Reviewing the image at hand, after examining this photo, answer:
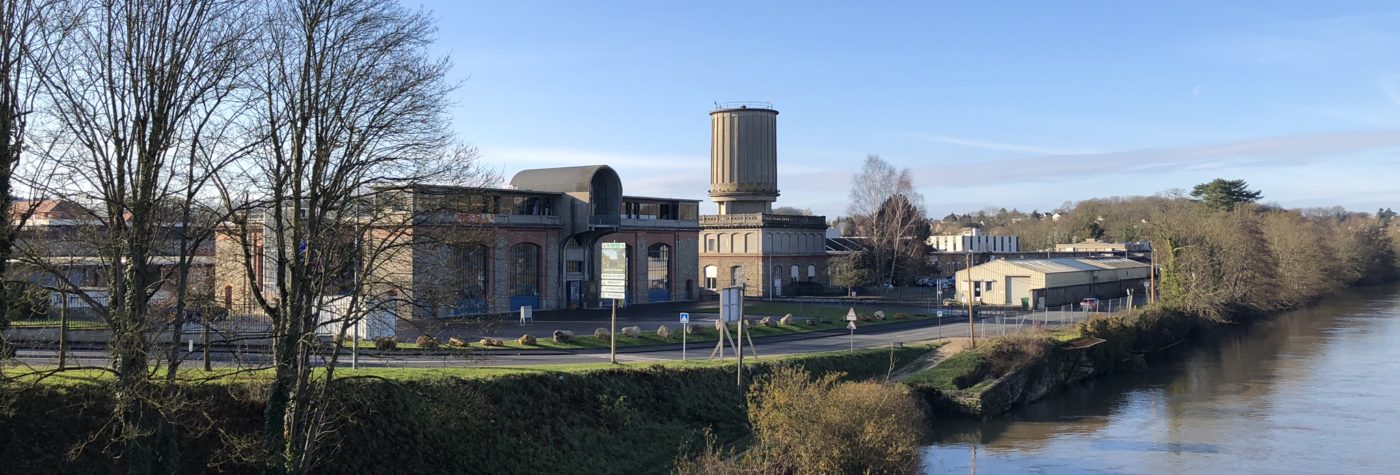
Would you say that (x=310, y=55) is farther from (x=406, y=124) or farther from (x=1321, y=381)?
(x=1321, y=381)

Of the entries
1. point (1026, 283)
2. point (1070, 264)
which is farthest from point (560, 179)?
point (1070, 264)

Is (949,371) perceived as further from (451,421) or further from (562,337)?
(451,421)

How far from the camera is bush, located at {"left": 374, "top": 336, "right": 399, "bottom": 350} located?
87.6ft

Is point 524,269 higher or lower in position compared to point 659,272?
higher

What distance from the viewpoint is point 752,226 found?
6981cm

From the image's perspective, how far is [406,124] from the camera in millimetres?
15828

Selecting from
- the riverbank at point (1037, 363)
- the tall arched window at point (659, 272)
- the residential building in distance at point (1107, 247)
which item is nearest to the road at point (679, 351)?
the riverbank at point (1037, 363)

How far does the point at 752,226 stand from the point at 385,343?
44.4 metres

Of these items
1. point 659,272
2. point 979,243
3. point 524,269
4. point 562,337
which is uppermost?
point 979,243

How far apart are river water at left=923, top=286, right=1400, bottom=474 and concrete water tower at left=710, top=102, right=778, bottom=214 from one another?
33.3 meters

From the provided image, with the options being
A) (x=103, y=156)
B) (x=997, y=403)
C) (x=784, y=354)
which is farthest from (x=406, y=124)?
(x=997, y=403)

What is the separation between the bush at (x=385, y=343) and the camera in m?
26.7

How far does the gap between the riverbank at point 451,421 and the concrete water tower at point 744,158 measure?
1779 inches

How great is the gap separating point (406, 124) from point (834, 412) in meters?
9.92
